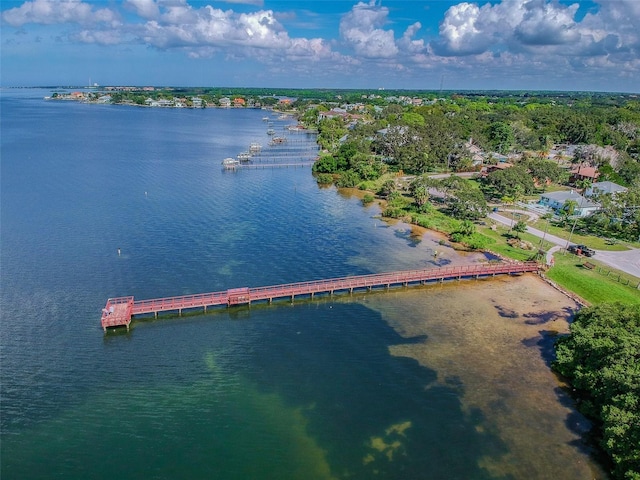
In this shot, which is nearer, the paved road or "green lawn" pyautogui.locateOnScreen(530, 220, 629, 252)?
the paved road

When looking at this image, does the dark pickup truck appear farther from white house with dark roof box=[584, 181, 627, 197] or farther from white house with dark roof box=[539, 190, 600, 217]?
white house with dark roof box=[584, 181, 627, 197]

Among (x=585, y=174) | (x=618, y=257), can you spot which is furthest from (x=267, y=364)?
(x=585, y=174)

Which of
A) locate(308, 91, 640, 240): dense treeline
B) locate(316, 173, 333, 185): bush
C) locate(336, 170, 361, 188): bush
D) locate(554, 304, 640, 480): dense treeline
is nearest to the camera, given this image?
locate(554, 304, 640, 480): dense treeline

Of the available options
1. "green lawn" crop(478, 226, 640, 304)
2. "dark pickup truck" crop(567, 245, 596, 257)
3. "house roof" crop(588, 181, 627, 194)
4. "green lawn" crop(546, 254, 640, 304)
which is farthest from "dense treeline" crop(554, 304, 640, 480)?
"house roof" crop(588, 181, 627, 194)

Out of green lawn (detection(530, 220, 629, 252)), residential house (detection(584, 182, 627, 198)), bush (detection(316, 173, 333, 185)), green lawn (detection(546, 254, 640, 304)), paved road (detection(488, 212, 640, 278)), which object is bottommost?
green lawn (detection(546, 254, 640, 304))

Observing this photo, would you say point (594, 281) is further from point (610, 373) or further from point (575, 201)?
point (575, 201)

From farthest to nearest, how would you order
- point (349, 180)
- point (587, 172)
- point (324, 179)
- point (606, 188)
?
1. point (324, 179)
2. point (349, 180)
3. point (587, 172)
4. point (606, 188)

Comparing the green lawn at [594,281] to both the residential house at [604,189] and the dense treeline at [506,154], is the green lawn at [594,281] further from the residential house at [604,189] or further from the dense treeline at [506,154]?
the residential house at [604,189]
